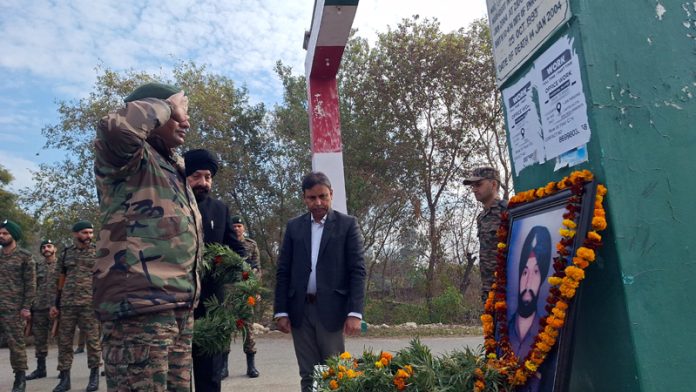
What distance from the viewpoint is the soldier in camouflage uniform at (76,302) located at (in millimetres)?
6191

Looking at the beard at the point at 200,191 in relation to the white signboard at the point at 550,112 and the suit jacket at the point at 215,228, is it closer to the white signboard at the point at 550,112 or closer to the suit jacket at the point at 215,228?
the suit jacket at the point at 215,228

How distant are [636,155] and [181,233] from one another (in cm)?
194

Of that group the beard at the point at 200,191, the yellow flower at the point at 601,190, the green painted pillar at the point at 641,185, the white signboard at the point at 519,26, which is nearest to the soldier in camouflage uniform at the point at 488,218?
the white signboard at the point at 519,26

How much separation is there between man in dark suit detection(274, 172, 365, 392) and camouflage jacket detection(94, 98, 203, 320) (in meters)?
1.16

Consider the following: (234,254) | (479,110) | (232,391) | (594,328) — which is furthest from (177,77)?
(594,328)

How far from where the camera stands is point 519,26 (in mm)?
2592

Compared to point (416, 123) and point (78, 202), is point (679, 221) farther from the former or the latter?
point (78, 202)

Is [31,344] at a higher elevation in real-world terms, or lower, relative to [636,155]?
lower

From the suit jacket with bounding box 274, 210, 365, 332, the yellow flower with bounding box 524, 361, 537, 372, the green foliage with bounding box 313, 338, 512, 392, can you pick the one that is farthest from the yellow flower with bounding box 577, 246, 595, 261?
the suit jacket with bounding box 274, 210, 365, 332

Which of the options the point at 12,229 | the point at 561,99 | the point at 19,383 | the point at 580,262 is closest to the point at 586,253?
the point at 580,262

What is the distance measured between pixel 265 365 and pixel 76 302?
99.3 inches

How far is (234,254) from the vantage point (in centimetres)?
379

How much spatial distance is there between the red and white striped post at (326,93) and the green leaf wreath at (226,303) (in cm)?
247

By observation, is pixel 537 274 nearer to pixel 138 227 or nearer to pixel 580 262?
pixel 580 262
